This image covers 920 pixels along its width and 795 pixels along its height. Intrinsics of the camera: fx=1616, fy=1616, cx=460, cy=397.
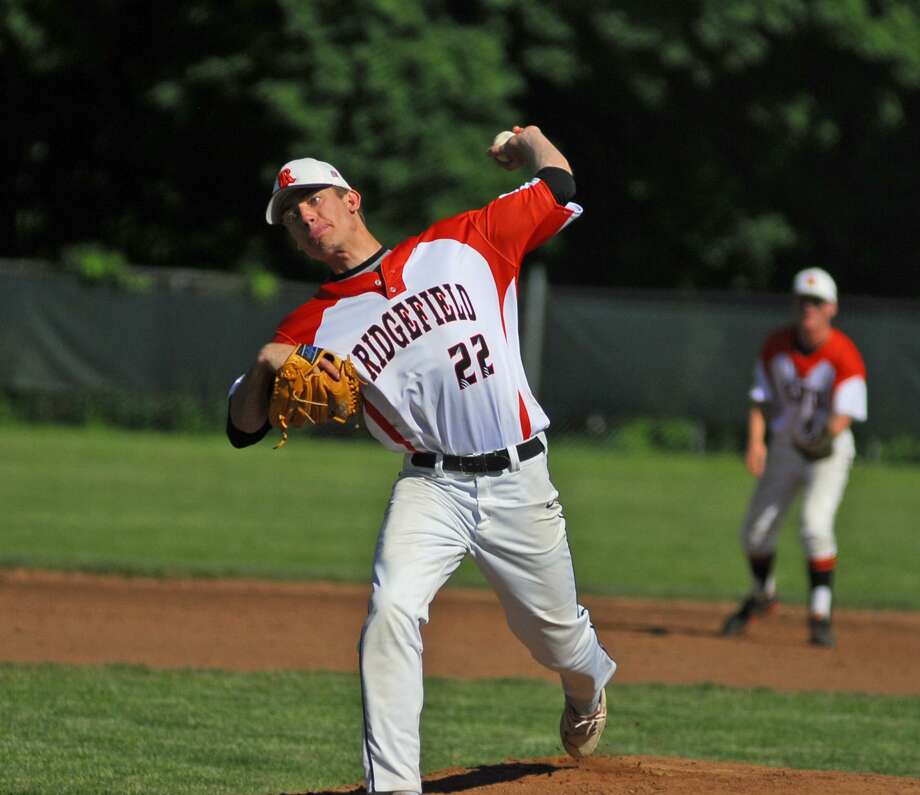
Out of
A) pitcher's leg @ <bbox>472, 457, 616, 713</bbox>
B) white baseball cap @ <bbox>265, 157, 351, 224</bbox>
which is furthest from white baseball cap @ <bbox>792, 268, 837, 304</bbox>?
white baseball cap @ <bbox>265, 157, 351, 224</bbox>

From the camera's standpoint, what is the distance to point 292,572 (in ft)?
37.2

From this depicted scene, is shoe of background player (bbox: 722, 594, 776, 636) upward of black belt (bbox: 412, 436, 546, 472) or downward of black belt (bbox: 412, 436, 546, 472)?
downward

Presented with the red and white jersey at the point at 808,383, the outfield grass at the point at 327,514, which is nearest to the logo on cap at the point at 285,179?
the red and white jersey at the point at 808,383

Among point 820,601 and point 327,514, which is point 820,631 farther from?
point 327,514

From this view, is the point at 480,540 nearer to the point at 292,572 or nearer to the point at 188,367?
the point at 292,572

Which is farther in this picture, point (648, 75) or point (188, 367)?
point (648, 75)

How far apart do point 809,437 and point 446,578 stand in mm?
4958

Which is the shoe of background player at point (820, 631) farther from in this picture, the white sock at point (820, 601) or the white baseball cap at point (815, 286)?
the white baseball cap at point (815, 286)

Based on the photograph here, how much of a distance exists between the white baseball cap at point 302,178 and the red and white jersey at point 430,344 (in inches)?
11.3

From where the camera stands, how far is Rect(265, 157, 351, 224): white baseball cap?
4.88m

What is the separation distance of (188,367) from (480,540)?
15786 millimetres

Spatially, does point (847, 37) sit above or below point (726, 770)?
above

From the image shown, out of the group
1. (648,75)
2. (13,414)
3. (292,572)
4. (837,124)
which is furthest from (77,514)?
(837,124)

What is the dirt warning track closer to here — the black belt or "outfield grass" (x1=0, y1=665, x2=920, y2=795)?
"outfield grass" (x1=0, y1=665, x2=920, y2=795)
